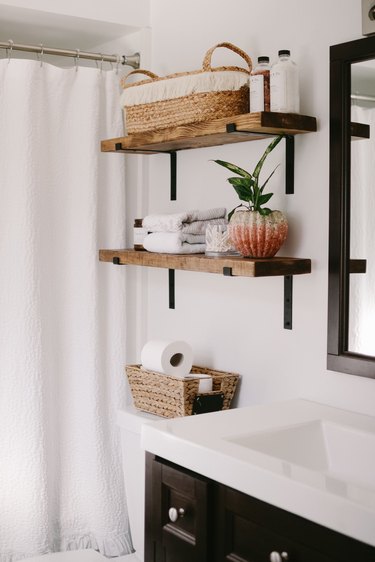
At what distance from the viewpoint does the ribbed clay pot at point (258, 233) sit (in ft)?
7.47

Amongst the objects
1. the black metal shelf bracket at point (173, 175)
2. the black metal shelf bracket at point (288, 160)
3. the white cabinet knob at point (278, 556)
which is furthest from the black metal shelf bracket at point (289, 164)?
the white cabinet knob at point (278, 556)

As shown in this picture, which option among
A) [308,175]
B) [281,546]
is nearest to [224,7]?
[308,175]

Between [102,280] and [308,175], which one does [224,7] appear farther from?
[102,280]

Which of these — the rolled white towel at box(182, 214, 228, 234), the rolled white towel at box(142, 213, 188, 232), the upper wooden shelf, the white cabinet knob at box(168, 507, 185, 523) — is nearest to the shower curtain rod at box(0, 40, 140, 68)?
the upper wooden shelf

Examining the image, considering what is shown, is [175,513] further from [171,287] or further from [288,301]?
[171,287]

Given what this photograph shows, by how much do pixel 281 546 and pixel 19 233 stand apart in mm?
1631

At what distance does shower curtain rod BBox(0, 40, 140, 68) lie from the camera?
2.83 m

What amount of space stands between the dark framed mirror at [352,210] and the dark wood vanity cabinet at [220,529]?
0.58 metres

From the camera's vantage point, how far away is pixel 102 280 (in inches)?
121

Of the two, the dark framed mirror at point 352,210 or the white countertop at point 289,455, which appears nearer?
the white countertop at point 289,455

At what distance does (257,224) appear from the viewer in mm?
2275

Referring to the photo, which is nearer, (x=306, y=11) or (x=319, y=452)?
(x=319, y=452)

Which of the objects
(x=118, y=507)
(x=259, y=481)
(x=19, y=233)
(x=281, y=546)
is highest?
(x=19, y=233)

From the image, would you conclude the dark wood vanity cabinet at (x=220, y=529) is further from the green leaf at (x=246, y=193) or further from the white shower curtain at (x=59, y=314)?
the white shower curtain at (x=59, y=314)
